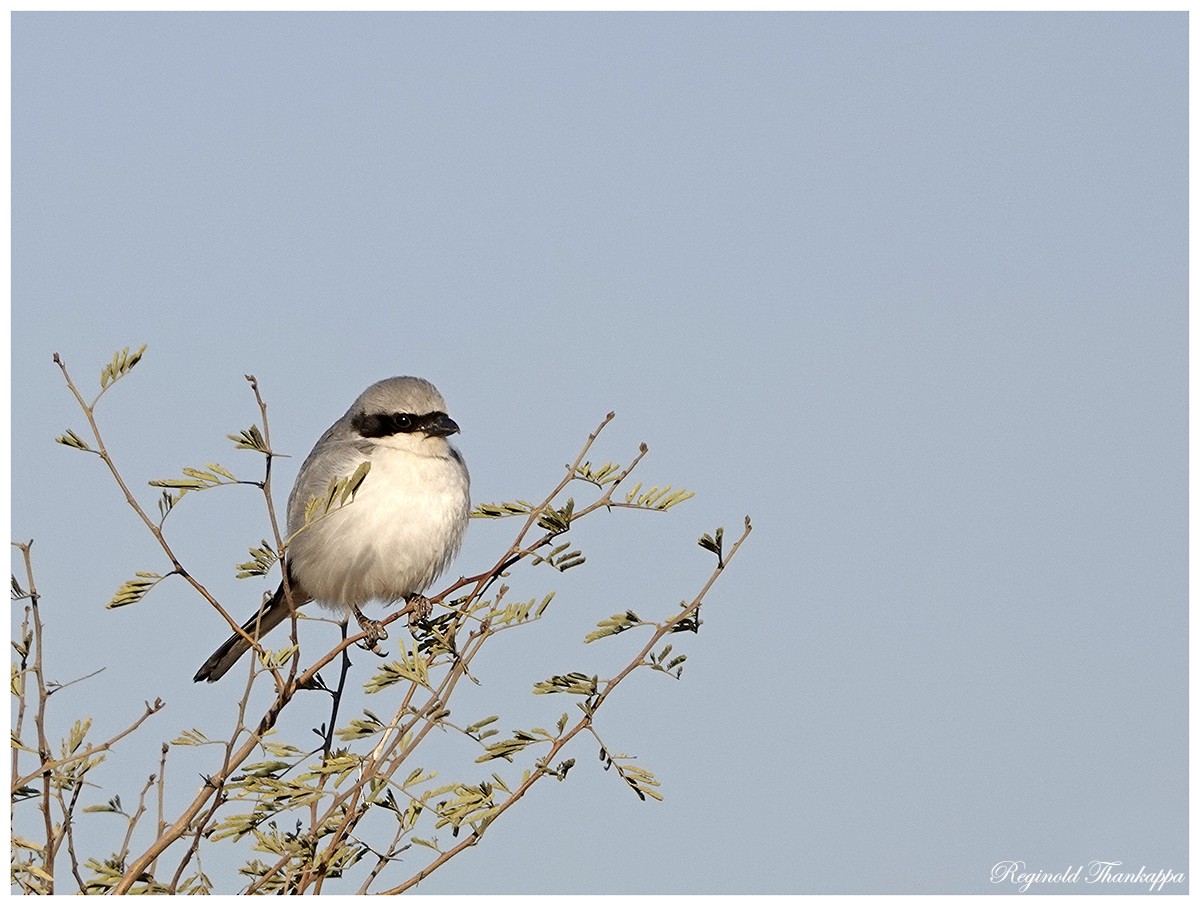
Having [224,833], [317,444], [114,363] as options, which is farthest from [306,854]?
[317,444]

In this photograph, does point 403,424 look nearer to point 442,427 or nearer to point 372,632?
point 442,427

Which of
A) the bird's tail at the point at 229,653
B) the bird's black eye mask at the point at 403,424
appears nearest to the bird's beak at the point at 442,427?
the bird's black eye mask at the point at 403,424

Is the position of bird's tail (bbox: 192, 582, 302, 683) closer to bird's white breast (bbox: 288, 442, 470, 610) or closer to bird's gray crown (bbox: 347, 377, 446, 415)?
bird's white breast (bbox: 288, 442, 470, 610)

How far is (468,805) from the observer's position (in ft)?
10.3

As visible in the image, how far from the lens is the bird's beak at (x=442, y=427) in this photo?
5.62 metres

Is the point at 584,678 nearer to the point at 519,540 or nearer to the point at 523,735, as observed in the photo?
the point at 523,735

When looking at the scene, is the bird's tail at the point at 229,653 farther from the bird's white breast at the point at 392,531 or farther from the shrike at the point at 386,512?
the bird's white breast at the point at 392,531

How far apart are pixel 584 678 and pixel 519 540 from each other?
1.32 ft

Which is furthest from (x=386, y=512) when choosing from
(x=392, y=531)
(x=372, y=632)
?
(x=372, y=632)

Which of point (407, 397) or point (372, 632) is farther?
point (407, 397)

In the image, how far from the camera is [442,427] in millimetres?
5664

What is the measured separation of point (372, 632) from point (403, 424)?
2128 millimetres

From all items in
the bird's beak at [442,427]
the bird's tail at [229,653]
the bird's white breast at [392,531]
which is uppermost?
the bird's beak at [442,427]

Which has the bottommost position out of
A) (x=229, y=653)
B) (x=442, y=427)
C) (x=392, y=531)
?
(x=229, y=653)
